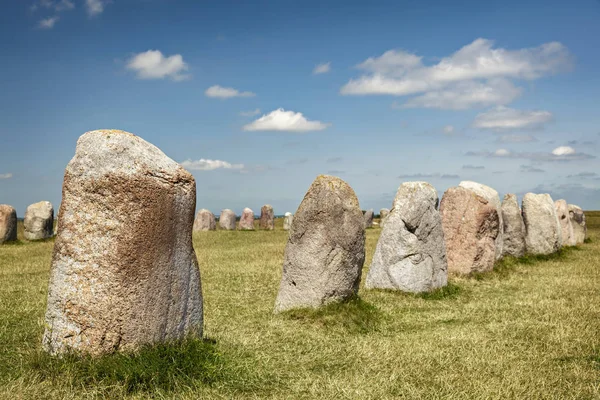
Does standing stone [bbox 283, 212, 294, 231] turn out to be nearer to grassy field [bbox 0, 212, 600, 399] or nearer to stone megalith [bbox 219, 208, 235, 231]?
stone megalith [bbox 219, 208, 235, 231]

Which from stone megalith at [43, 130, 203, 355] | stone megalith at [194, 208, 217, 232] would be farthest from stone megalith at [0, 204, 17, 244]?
stone megalith at [43, 130, 203, 355]

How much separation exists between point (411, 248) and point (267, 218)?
95.0ft

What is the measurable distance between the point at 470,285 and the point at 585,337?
18.4 feet

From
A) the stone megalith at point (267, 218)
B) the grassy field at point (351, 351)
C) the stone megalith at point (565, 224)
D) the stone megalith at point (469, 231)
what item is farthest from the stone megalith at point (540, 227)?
the stone megalith at point (267, 218)

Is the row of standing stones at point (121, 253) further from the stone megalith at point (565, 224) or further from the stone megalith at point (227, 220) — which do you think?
the stone megalith at point (227, 220)

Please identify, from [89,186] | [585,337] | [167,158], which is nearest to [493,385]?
[585,337]

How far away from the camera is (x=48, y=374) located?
630cm

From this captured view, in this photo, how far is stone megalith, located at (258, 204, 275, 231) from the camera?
41531 millimetres

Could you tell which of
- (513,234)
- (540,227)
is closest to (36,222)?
(513,234)

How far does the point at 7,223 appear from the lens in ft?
85.6

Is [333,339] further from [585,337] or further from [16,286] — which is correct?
[16,286]

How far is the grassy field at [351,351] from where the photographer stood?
6337 mm

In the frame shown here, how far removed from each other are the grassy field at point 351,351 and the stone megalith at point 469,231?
66.2 inches

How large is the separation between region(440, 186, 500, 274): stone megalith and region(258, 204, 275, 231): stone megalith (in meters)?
25.7
